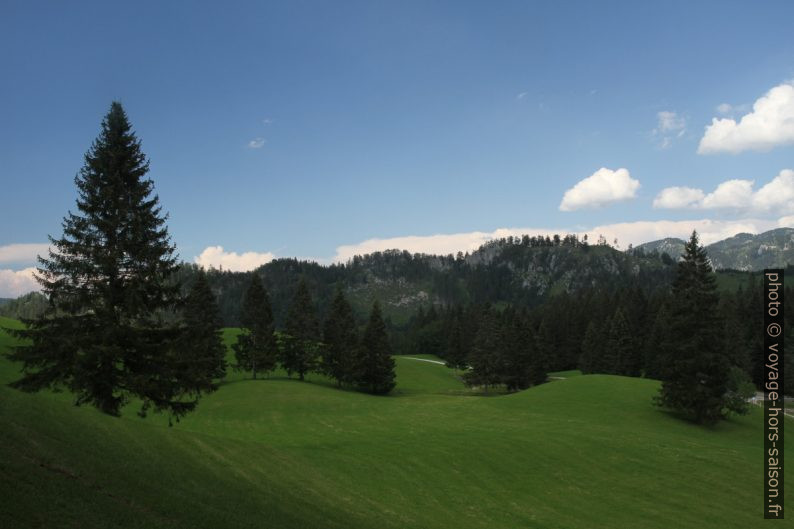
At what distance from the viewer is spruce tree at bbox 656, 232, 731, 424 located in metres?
45.0

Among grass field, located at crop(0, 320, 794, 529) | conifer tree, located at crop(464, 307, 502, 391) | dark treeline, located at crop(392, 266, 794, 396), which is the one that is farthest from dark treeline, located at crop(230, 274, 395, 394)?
grass field, located at crop(0, 320, 794, 529)

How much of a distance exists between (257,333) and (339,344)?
498 inches

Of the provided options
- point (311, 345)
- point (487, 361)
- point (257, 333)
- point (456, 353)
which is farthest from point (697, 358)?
point (456, 353)

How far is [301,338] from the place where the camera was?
77.9 metres

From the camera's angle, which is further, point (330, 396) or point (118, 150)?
point (330, 396)

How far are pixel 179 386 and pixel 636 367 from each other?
93.5 metres

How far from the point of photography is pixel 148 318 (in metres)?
27.9

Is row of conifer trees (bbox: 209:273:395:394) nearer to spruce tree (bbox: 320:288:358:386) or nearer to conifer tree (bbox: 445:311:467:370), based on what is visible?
spruce tree (bbox: 320:288:358:386)

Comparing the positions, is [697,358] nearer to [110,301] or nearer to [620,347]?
[110,301]

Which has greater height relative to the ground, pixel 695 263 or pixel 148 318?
pixel 695 263

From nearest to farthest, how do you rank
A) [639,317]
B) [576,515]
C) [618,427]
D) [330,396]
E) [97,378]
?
[576,515] < [97,378] < [618,427] < [330,396] < [639,317]

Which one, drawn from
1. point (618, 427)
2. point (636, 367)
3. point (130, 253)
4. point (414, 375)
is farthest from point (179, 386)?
point (636, 367)

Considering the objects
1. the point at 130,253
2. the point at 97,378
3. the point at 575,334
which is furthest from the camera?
the point at 575,334

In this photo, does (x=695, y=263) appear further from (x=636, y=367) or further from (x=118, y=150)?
(x=636, y=367)
